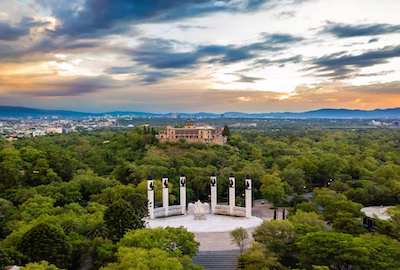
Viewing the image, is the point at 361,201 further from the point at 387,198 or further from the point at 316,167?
the point at 316,167

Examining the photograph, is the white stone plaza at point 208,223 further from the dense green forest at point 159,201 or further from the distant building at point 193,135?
the distant building at point 193,135

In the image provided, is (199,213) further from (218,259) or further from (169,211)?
(218,259)

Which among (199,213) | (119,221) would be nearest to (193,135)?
(199,213)

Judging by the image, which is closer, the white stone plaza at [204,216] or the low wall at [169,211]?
the white stone plaza at [204,216]

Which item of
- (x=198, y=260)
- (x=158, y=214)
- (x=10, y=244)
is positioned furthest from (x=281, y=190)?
(x=10, y=244)

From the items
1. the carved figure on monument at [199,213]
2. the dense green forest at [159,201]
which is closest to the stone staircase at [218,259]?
the dense green forest at [159,201]

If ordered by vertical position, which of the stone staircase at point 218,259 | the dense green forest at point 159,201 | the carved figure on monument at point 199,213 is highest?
the dense green forest at point 159,201
